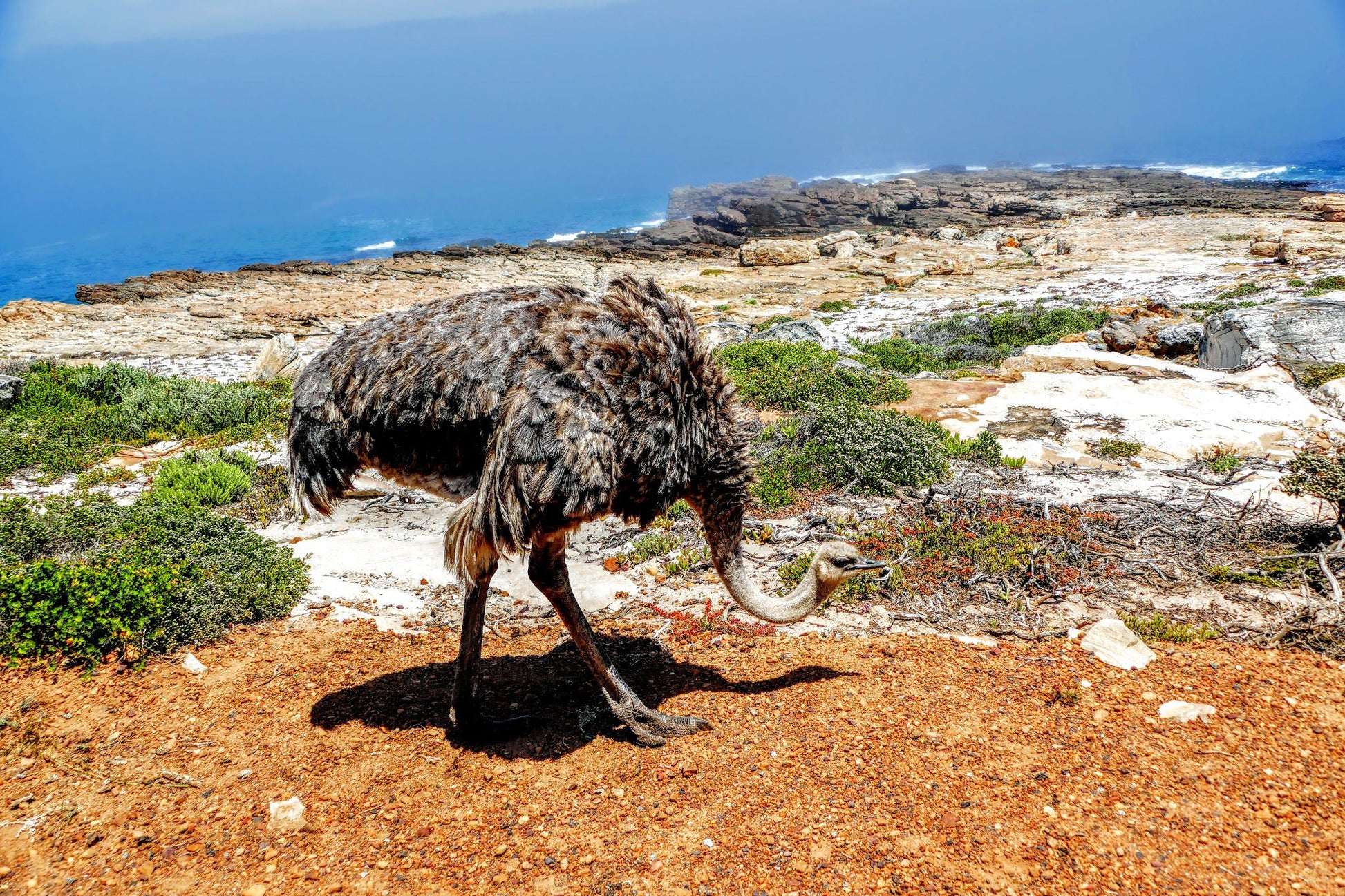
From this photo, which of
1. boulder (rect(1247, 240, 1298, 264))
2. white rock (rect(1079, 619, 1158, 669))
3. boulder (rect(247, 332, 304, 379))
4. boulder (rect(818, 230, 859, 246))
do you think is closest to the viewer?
white rock (rect(1079, 619, 1158, 669))

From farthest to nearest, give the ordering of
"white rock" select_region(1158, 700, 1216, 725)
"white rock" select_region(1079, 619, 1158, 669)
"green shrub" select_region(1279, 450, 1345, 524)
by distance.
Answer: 1. "green shrub" select_region(1279, 450, 1345, 524)
2. "white rock" select_region(1079, 619, 1158, 669)
3. "white rock" select_region(1158, 700, 1216, 725)

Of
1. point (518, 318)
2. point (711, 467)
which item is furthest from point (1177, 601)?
point (518, 318)

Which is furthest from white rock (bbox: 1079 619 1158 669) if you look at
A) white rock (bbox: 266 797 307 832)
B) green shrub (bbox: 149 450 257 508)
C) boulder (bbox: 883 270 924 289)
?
boulder (bbox: 883 270 924 289)

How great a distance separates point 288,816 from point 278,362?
12218 millimetres

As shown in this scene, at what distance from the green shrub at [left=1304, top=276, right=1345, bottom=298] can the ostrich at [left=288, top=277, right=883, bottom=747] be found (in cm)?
1789

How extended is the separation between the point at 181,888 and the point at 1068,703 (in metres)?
4.19

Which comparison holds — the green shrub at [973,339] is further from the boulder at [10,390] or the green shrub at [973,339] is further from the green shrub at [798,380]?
the boulder at [10,390]

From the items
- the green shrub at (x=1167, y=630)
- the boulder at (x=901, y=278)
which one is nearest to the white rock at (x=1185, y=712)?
the green shrub at (x=1167, y=630)

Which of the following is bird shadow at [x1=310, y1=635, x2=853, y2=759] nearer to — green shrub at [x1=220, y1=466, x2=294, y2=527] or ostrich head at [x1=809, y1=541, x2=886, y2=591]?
ostrich head at [x1=809, y1=541, x2=886, y2=591]

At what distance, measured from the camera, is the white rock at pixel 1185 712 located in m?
3.98

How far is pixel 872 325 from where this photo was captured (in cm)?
1930

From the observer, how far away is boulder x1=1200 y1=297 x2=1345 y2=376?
1158cm

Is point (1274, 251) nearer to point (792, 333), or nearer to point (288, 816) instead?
point (792, 333)

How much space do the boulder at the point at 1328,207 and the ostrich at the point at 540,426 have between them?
4130 cm
